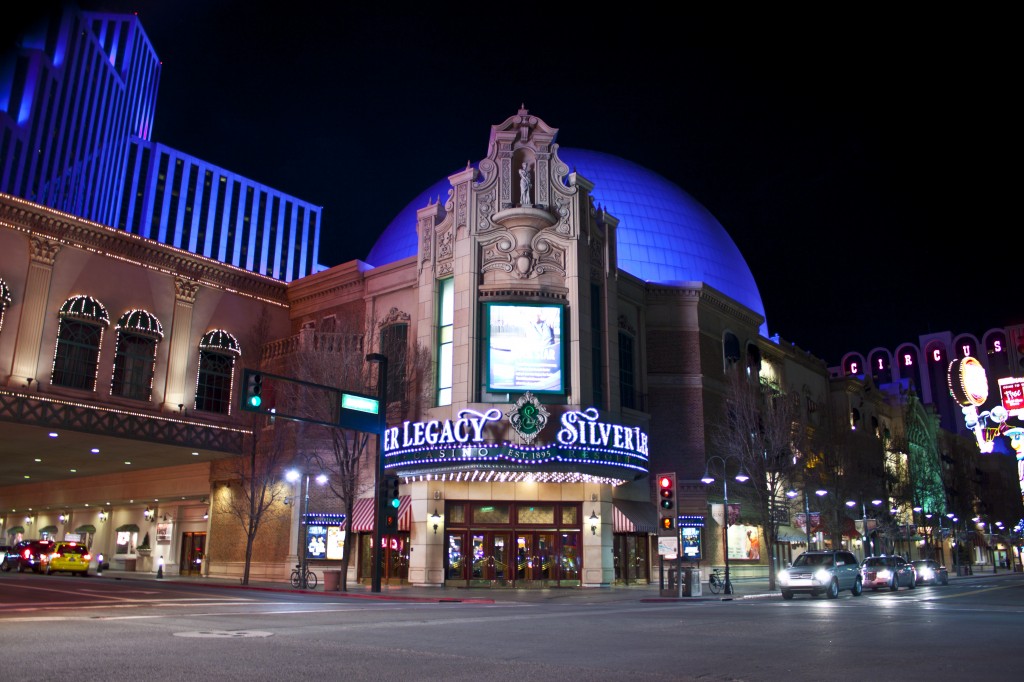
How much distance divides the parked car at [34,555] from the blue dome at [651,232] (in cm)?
2564

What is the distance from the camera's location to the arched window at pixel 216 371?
160ft

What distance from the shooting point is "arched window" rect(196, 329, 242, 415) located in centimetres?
4866

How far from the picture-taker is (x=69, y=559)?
45.9 metres

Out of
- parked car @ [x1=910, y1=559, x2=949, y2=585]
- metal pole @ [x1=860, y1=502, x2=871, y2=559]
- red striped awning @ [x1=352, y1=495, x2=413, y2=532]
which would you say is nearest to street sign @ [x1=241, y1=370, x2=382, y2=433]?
red striped awning @ [x1=352, y1=495, x2=413, y2=532]

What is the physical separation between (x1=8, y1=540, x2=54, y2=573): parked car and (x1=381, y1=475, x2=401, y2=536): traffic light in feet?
88.1

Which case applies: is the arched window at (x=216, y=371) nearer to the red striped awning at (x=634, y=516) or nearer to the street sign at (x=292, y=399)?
the street sign at (x=292, y=399)

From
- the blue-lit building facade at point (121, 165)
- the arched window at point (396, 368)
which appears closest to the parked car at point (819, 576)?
the arched window at point (396, 368)

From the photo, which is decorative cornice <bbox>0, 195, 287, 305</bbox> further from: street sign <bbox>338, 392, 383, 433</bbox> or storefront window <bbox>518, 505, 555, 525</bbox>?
storefront window <bbox>518, 505, 555, 525</bbox>

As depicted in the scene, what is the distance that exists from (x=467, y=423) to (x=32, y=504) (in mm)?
47289

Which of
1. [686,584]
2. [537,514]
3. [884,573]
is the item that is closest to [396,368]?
[537,514]

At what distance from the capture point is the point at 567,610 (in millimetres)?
24562

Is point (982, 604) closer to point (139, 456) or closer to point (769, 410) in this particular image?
point (769, 410)

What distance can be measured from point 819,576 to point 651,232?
1075 inches

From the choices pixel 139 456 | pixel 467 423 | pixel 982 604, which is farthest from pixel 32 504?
pixel 982 604
